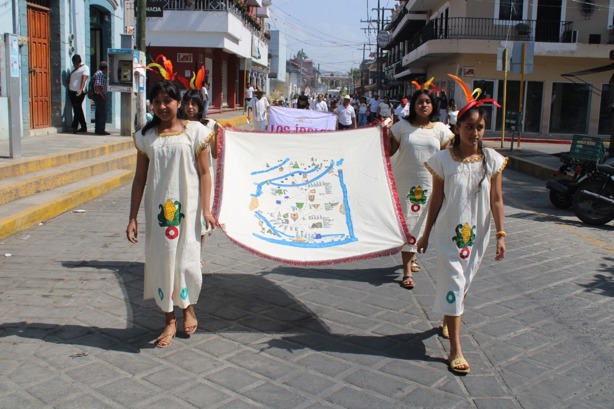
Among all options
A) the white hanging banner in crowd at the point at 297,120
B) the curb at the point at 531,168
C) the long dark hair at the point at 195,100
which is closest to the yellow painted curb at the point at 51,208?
the long dark hair at the point at 195,100

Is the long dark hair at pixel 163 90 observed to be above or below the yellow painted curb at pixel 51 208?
above

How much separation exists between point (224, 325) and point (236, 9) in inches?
1259

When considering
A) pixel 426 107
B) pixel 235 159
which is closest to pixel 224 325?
pixel 235 159

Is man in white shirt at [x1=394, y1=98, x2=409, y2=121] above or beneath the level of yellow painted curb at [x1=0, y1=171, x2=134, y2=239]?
above

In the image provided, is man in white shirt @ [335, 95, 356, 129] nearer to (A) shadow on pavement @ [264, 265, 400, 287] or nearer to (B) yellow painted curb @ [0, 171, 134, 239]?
(B) yellow painted curb @ [0, 171, 134, 239]

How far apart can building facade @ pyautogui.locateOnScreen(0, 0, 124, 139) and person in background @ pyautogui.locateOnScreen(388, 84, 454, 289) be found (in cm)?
919

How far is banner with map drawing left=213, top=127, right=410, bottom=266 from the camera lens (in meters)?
5.01

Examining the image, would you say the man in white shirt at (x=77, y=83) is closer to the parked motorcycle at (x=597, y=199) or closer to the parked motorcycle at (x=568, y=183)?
the parked motorcycle at (x=568, y=183)

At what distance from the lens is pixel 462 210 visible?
4.33 meters

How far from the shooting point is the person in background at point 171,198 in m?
4.51

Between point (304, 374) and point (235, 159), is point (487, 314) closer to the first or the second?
point (304, 374)

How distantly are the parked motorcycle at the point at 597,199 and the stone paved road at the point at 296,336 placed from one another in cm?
216

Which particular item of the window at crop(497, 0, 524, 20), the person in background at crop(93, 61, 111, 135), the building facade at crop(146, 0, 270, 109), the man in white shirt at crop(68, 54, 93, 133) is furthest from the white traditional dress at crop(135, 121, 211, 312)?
the window at crop(497, 0, 524, 20)

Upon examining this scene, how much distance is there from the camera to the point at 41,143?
12.7 m
